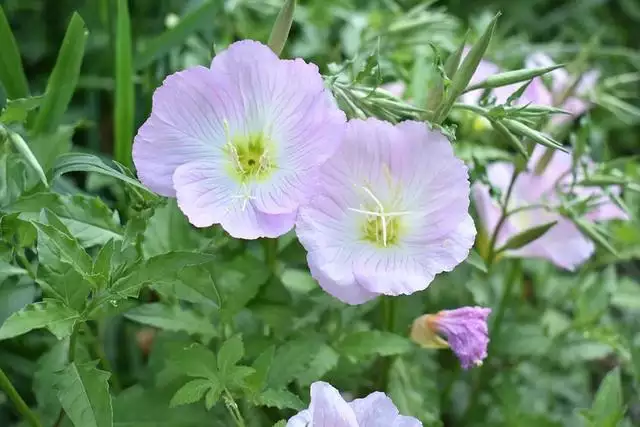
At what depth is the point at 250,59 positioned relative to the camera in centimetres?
71

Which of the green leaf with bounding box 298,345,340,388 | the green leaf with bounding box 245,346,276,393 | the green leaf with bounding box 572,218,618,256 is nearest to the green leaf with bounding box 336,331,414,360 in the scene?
the green leaf with bounding box 298,345,340,388

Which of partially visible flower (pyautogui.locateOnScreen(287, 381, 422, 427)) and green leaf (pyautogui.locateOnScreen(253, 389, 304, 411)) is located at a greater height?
partially visible flower (pyautogui.locateOnScreen(287, 381, 422, 427))

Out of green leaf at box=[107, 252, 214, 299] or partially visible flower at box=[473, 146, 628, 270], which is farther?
partially visible flower at box=[473, 146, 628, 270]

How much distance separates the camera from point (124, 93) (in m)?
0.93

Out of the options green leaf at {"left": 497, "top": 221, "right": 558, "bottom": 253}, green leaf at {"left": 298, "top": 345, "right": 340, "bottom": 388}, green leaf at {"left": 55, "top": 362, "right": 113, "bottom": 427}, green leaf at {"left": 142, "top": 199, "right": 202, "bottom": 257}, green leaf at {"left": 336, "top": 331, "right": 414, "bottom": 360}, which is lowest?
green leaf at {"left": 298, "top": 345, "right": 340, "bottom": 388}

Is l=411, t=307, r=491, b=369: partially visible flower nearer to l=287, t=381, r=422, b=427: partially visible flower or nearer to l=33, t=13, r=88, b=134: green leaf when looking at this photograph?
l=287, t=381, r=422, b=427: partially visible flower

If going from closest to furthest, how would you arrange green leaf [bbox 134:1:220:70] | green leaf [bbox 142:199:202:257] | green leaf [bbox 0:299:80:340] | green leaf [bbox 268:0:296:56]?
green leaf [bbox 0:299:80:340], green leaf [bbox 268:0:296:56], green leaf [bbox 142:199:202:257], green leaf [bbox 134:1:220:70]

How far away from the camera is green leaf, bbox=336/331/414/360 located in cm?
81

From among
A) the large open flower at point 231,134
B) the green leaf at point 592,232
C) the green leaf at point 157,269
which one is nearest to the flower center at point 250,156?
the large open flower at point 231,134

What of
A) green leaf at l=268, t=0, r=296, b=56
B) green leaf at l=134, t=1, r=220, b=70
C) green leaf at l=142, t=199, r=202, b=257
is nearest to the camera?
green leaf at l=268, t=0, r=296, b=56

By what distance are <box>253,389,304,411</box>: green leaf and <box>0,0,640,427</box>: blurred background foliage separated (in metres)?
0.09

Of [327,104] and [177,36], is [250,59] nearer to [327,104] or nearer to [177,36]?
[327,104]

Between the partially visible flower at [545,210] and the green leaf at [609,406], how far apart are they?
0.14 m

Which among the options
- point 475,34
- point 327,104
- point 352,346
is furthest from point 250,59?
point 475,34
